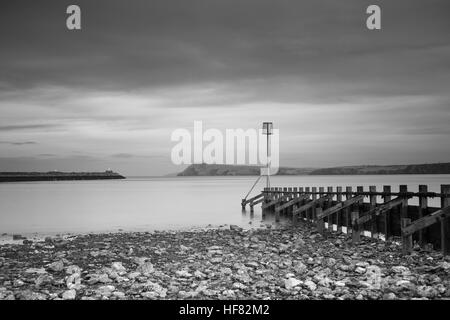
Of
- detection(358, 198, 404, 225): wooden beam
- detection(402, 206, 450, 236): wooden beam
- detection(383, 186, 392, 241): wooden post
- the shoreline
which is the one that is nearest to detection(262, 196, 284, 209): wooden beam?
the shoreline

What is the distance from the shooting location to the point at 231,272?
1170cm

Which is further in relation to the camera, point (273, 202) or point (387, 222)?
point (273, 202)

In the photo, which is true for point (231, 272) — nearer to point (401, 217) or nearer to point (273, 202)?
point (401, 217)

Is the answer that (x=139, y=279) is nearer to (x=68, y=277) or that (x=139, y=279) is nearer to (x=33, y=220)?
(x=68, y=277)

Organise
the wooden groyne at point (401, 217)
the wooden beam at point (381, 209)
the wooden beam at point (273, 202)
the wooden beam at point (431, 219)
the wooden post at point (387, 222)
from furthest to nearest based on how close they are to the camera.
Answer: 1. the wooden beam at point (273, 202)
2. the wooden post at point (387, 222)
3. the wooden beam at point (381, 209)
4. the wooden groyne at point (401, 217)
5. the wooden beam at point (431, 219)

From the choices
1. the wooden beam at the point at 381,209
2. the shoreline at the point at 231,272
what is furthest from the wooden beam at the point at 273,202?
the wooden beam at the point at 381,209

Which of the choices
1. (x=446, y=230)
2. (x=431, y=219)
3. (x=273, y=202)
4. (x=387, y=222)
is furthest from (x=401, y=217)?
(x=273, y=202)

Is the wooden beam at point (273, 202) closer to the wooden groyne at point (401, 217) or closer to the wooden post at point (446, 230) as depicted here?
the wooden groyne at point (401, 217)

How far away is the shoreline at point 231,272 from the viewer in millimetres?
9742

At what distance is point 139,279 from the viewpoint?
1114cm

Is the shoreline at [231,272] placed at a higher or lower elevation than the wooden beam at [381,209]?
lower
